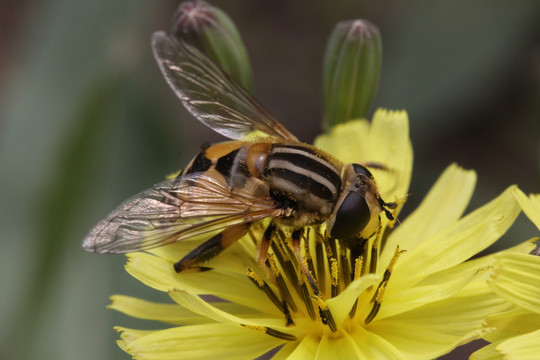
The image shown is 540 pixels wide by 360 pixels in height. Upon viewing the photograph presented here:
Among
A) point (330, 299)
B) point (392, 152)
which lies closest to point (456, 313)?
point (330, 299)

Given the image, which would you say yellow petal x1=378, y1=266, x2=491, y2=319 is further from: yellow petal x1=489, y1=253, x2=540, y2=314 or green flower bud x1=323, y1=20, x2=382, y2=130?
green flower bud x1=323, y1=20, x2=382, y2=130

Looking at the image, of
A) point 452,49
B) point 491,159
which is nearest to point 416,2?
point 452,49

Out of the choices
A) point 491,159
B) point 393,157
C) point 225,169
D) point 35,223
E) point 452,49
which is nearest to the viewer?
point 225,169

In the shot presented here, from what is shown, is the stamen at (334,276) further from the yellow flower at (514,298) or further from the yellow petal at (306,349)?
the yellow flower at (514,298)

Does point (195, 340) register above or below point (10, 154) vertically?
below

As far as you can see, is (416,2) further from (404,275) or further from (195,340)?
(195,340)

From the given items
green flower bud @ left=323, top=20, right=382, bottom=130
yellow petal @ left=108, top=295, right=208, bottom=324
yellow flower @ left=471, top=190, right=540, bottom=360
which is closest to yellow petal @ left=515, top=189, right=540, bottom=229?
yellow flower @ left=471, top=190, right=540, bottom=360

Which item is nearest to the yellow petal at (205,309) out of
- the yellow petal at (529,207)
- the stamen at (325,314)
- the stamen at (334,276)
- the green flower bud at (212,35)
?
the stamen at (325,314)
